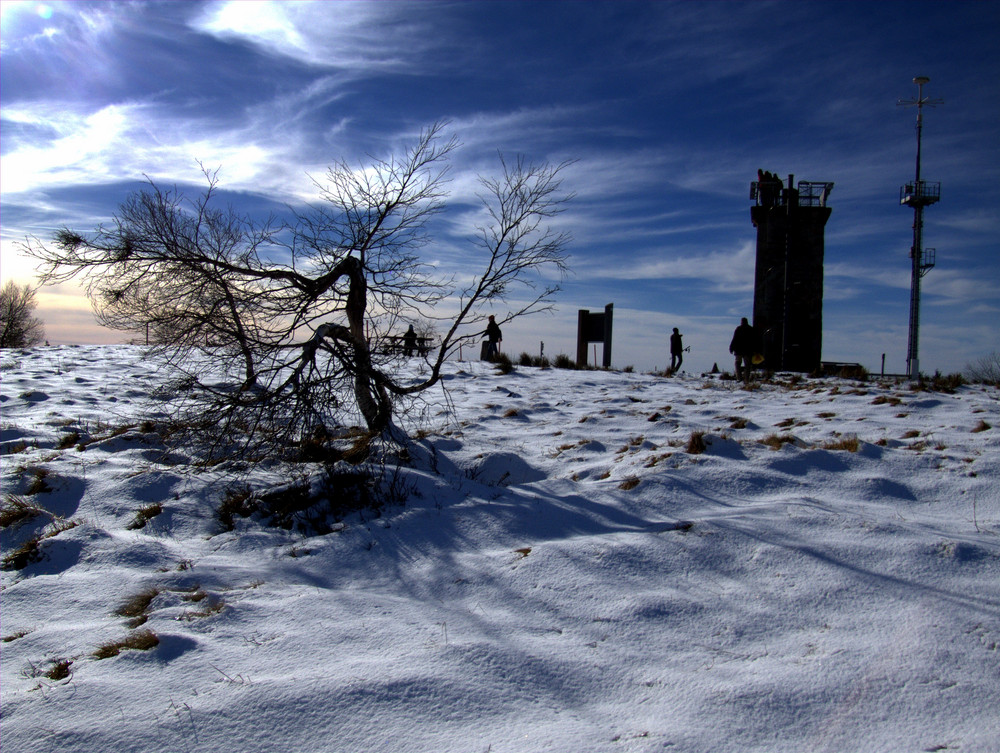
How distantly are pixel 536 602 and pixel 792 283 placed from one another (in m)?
18.6

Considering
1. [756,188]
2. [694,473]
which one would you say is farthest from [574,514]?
[756,188]

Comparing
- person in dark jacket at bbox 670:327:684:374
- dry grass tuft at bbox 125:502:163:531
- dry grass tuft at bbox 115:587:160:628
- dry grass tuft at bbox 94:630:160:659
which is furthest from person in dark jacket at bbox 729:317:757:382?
dry grass tuft at bbox 94:630:160:659

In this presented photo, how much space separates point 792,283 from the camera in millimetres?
19328

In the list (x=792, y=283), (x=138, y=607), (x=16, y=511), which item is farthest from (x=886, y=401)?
(x=792, y=283)

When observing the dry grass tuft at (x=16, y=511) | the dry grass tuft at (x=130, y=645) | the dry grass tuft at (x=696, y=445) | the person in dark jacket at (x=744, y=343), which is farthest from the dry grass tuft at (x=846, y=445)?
the person in dark jacket at (x=744, y=343)

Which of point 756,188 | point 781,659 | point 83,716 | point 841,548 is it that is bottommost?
point 83,716

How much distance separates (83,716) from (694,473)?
13.8 ft

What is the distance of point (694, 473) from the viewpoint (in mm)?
5133

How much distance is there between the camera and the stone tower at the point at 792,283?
19312mm

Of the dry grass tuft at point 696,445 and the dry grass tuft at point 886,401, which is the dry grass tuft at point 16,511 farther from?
the dry grass tuft at point 886,401

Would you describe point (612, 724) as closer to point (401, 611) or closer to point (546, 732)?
point (546, 732)

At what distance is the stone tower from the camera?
19312 mm

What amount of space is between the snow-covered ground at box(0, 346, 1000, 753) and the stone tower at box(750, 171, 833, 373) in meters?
13.5

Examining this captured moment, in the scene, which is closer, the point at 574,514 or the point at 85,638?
the point at 85,638
